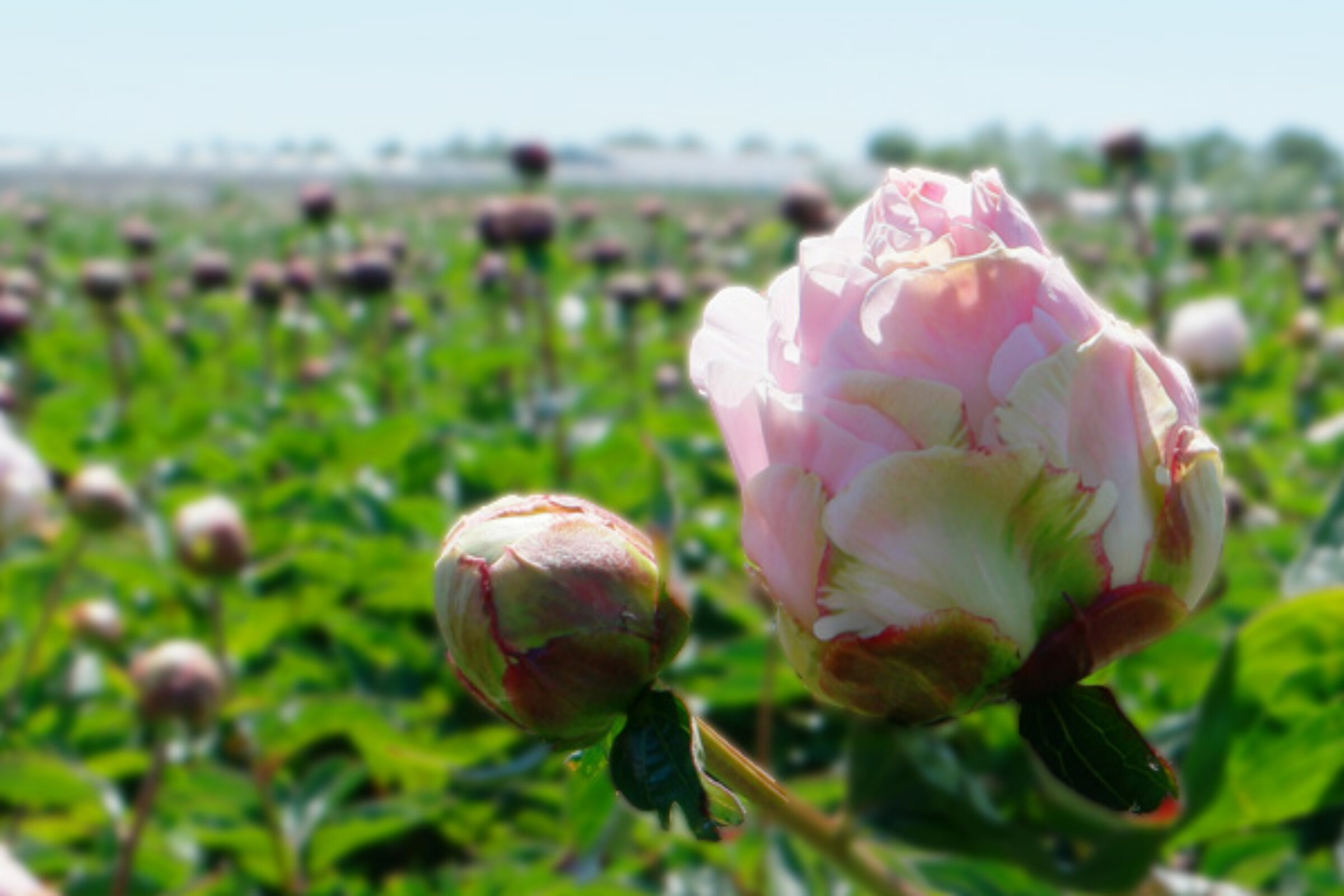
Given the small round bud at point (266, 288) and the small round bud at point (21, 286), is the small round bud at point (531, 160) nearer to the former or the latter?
the small round bud at point (266, 288)

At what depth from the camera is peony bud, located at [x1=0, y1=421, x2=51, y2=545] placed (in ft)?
6.12

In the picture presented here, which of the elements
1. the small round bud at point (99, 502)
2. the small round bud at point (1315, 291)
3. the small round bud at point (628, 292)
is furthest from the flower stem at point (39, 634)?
the small round bud at point (1315, 291)

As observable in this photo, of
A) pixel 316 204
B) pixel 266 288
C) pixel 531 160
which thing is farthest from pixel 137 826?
pixel 316 204

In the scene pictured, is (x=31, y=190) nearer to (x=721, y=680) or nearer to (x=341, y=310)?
(x=341, y=310)

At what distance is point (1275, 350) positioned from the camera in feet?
9.64

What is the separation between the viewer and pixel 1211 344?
2271 mm

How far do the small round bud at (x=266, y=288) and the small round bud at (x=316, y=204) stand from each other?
6.4 inches

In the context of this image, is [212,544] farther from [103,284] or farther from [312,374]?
[103,284]

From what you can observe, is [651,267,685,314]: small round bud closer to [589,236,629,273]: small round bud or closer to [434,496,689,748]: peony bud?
[589,236,629,273]: small round bud

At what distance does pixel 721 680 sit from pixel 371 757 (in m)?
0.42

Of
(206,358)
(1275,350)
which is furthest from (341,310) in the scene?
(1275,350)

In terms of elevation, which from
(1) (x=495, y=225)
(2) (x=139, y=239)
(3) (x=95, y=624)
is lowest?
(3) (x=95, y=624)

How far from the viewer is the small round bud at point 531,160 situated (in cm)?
292

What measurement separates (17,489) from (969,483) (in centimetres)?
179
